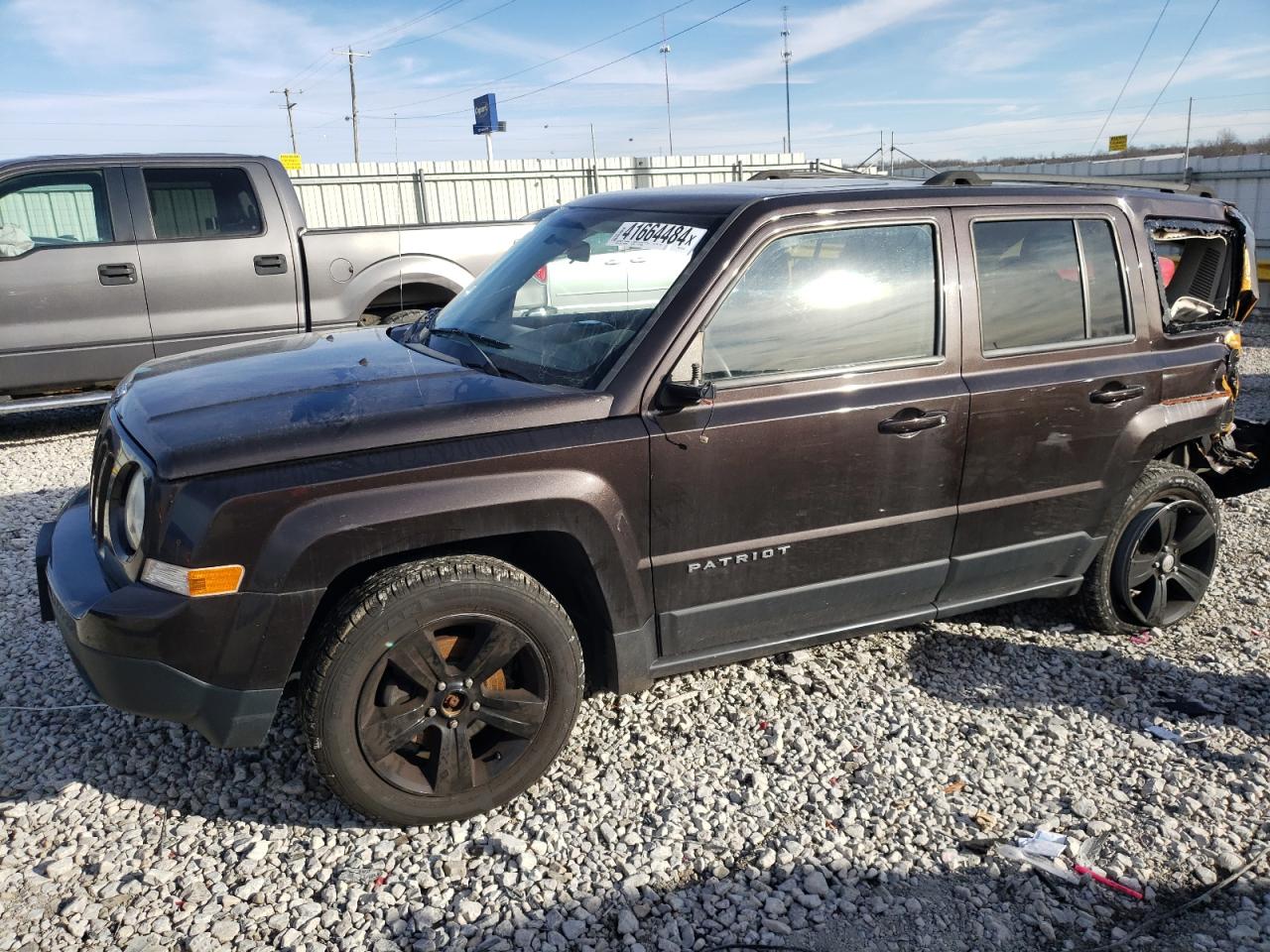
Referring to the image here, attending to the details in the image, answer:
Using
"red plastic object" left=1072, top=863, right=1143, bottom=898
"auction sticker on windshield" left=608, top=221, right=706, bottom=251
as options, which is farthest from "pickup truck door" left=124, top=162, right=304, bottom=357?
"red plastic object" left=1072, top=863, right=1143, bottom=898

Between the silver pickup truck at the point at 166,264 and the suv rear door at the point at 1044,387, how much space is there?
4.59 metres

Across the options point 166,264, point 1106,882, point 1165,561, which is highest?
A: point 166,264

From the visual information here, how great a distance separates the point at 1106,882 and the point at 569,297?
262 centimetres

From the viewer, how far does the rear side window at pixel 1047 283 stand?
3754mm

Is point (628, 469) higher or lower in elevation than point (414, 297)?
lower

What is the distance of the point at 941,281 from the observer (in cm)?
363

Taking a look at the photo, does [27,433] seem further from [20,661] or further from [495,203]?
[495,203]

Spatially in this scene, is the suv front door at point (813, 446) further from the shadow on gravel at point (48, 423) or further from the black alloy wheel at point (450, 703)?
the shadow on gravel at point (48, 423)

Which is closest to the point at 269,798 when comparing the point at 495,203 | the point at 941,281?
the point at 941,281

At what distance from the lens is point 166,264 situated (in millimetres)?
7602

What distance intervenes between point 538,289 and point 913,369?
1.45 metres

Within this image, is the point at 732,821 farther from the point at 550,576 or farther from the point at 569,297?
the point at 569,297

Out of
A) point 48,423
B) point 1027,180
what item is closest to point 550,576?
point 1027,180

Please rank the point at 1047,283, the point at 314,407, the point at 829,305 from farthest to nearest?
1. the point at 1047,283
2. the point at 829,305
3. the point at 314,407
